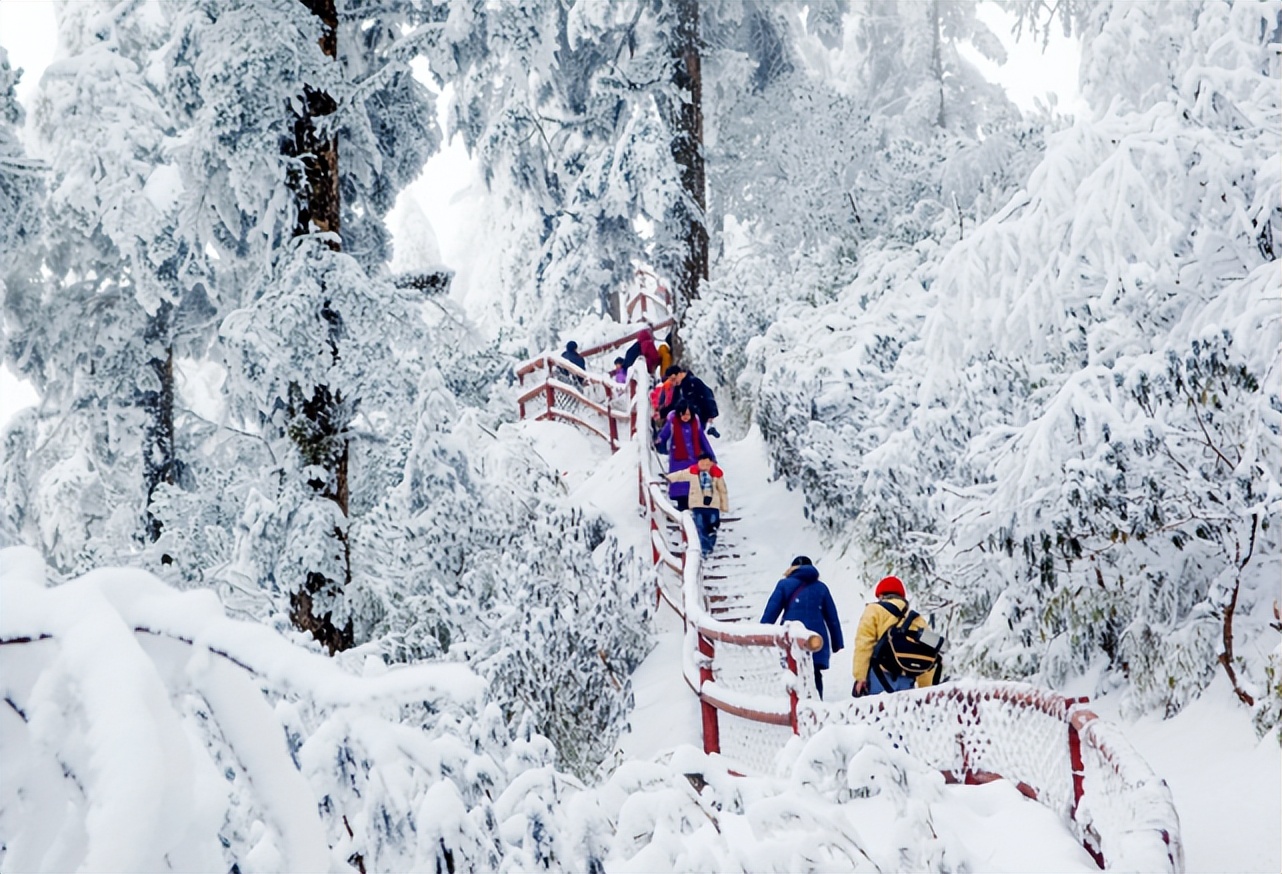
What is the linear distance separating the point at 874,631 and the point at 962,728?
1193mm

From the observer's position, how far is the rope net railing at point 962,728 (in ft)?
15.3

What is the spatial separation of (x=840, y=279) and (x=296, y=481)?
9.66m

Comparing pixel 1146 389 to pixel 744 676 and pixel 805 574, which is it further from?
pixel 744 676

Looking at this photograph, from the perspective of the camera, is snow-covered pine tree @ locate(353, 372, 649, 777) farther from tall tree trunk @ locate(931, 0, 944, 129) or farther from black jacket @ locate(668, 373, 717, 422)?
tall tree trunk @ locate(931, 0, 944, 129)

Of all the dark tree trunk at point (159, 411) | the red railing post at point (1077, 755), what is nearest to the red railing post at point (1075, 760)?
the red railing post at point (1077, 755)

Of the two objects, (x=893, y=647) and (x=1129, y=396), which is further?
(x=893, y=647)

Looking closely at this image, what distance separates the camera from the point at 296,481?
8461mm

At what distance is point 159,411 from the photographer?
14.6 metres

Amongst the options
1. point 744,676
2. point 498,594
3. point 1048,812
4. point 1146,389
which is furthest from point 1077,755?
point 498,594

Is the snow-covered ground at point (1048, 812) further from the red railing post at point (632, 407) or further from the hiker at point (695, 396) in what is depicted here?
the red railing post at point (632, 407)

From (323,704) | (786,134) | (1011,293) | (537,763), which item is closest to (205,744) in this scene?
(323,704)

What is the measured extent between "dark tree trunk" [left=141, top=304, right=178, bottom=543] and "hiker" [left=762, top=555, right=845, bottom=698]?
8.98 m

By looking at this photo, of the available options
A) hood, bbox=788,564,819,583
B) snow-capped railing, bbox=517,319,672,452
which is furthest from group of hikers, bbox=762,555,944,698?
snow-capped railing, bbox=517,319,672,452

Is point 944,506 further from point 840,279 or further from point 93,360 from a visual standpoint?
point 93,360
